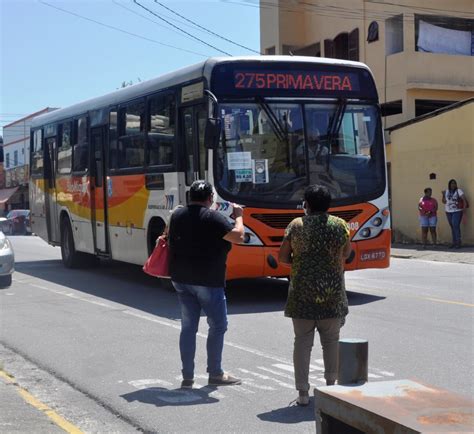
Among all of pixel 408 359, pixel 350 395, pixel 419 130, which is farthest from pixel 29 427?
pixel 419 130

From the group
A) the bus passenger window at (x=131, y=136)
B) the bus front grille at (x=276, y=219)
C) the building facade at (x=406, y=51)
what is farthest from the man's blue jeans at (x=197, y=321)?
the building facade at (x=406, y=51)

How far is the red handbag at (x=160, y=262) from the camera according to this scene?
6859 millimetres

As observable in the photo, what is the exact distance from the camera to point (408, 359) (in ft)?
25.3

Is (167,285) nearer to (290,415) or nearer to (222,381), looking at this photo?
(222,381)

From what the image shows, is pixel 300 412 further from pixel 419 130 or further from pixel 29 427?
pixel 419 130

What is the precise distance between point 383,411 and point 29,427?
3379mm

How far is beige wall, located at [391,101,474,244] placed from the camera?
70.0 ft

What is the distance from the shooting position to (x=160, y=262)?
6902mm

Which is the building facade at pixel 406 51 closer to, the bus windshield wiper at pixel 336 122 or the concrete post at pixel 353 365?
the bus windshield wiper at pixel 336 122

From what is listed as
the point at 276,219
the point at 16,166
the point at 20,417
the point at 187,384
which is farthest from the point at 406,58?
the point at 16,166

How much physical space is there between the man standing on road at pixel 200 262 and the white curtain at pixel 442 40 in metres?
22.8

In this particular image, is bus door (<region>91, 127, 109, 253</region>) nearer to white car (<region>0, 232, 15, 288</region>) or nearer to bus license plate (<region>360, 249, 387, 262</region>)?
white car (<region>0, 232, 15, 288</region>)

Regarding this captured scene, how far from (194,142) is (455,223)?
440 inches

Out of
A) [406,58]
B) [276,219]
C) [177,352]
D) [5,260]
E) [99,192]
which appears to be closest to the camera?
[177,352]
